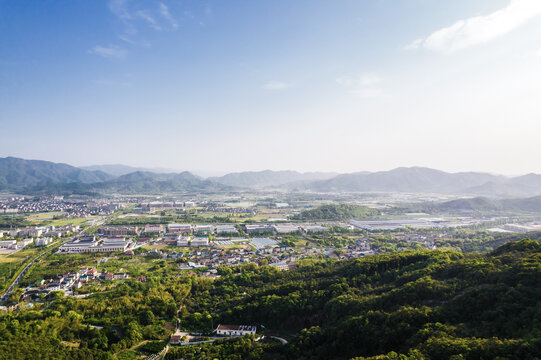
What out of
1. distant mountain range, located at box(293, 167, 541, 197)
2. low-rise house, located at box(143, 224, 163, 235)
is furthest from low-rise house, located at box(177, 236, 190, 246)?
distant mountain range, located at box(293, 167, 541, 197)

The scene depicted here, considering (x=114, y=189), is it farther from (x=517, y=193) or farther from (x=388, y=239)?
(x=517, y=193)

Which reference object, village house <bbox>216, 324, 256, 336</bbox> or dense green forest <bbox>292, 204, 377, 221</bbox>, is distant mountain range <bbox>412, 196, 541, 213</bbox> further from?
village house <bbox>216, 324, 256, 336</bbox>

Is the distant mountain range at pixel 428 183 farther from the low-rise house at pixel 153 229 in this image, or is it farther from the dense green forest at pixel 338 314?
the dense green forest at pixel 338 314

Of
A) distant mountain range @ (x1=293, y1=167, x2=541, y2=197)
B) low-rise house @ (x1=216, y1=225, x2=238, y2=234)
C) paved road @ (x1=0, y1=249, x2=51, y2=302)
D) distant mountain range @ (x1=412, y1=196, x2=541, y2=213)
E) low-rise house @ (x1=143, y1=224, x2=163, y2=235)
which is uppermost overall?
distant mountain range @ (x1=293, y1=167, x2=541, y2=197)

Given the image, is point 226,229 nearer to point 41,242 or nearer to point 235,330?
point 41,242

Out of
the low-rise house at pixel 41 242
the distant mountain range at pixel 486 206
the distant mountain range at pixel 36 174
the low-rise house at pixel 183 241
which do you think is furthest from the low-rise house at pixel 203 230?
the distant mountain range at pixel 36 174

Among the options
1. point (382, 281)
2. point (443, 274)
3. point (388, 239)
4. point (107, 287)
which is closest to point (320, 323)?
point (382, 281)
